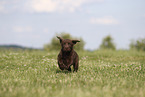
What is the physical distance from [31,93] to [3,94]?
0.71 m

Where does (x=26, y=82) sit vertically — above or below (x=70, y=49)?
below

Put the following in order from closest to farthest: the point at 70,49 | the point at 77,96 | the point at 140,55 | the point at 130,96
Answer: the point at 77,96
the point at 130,96
the point at 70,49
the point at 140,55

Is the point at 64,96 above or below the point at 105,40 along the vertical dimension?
below

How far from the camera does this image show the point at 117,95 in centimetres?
452

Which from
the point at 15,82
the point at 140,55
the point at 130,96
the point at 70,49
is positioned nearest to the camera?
the point at 130,96

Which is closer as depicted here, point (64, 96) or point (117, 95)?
point (64, 96)

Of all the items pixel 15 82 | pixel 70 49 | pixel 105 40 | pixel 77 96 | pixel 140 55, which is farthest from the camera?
pixel 105 40

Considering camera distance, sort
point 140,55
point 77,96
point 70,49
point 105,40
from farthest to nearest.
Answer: point 105,40 → point 140,55 → point 70,49 → point 77,96

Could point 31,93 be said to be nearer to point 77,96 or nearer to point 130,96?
point 77,96

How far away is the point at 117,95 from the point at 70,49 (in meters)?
3.26

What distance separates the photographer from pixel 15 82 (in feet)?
20.2

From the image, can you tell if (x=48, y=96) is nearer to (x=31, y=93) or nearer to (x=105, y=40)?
(x=31, y=93)

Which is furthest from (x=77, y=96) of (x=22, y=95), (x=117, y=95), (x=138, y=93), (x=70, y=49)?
(x=70, y=49)

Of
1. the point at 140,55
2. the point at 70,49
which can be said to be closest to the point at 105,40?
the point at 140,55
